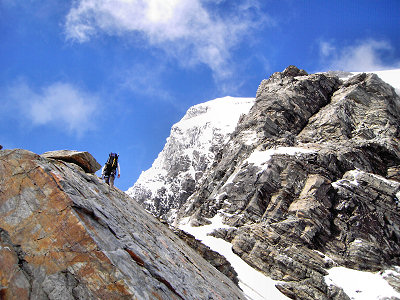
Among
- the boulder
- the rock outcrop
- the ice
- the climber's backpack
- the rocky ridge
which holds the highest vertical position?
the rocky ridge

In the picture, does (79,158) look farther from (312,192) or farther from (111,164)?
(312,192)

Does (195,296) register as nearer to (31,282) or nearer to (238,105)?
(31,282)

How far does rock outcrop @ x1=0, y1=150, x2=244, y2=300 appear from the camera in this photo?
21.3 feet

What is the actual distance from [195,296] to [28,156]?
22.7ft

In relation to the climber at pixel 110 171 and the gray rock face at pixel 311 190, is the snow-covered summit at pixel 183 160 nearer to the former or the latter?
the gray rock face at pixel 311 190

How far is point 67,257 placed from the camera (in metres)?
6.88

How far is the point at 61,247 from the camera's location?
701 centimetres

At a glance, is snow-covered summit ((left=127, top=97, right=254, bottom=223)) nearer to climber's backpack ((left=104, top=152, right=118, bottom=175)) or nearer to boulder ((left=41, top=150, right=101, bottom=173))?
climber's backpack ((left=104, top=152, right=118, bottom=175))

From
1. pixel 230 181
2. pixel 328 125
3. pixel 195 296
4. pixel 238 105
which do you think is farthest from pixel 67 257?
pixel 238 105

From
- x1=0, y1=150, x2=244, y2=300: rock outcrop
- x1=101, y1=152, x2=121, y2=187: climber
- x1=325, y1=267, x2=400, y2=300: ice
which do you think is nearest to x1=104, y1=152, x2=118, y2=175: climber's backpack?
x1=101, y1=152, x2=121, y2=187: climber

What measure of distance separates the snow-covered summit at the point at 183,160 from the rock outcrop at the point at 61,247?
241ft

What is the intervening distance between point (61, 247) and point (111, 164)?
8.47 m

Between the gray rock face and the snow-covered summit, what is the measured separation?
38.1 metres

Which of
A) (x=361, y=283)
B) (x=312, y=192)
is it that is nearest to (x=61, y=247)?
(x=361, y=283)
